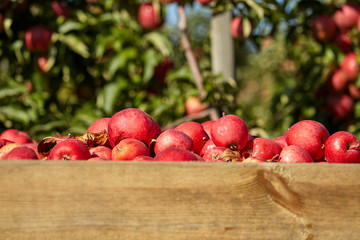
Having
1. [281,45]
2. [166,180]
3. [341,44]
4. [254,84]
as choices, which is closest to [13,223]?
[166,180]

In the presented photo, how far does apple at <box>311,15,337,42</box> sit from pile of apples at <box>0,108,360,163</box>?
81.6 inches

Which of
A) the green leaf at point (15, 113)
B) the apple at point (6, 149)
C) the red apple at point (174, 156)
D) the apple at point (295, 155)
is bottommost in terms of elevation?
the green leaf at point (15, 113)

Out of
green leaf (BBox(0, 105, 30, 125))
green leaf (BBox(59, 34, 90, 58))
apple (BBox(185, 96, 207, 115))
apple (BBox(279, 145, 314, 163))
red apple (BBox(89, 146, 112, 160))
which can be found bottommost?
green leaf (BBox(0, 105, 30, 125))

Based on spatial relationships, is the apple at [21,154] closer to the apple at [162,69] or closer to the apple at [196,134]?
the apple at [196,134]

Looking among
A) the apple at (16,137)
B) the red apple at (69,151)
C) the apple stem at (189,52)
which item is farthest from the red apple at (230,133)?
the apple stem at (189,52)

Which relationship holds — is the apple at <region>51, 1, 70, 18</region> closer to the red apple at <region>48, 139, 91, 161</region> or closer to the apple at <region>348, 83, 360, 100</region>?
the apple at <region>348, 83, 360, 100</region>

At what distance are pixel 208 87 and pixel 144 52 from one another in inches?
24.6

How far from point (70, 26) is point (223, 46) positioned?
97 centimetres

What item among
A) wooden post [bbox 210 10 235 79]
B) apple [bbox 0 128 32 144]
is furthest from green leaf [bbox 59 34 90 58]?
apple [bbox 0 128 32 144]

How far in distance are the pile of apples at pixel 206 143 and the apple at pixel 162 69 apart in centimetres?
190

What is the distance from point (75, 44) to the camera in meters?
3.00

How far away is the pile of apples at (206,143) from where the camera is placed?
1.15 meters

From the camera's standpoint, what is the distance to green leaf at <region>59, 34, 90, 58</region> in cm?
300

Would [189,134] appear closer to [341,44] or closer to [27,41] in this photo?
[27,41]
